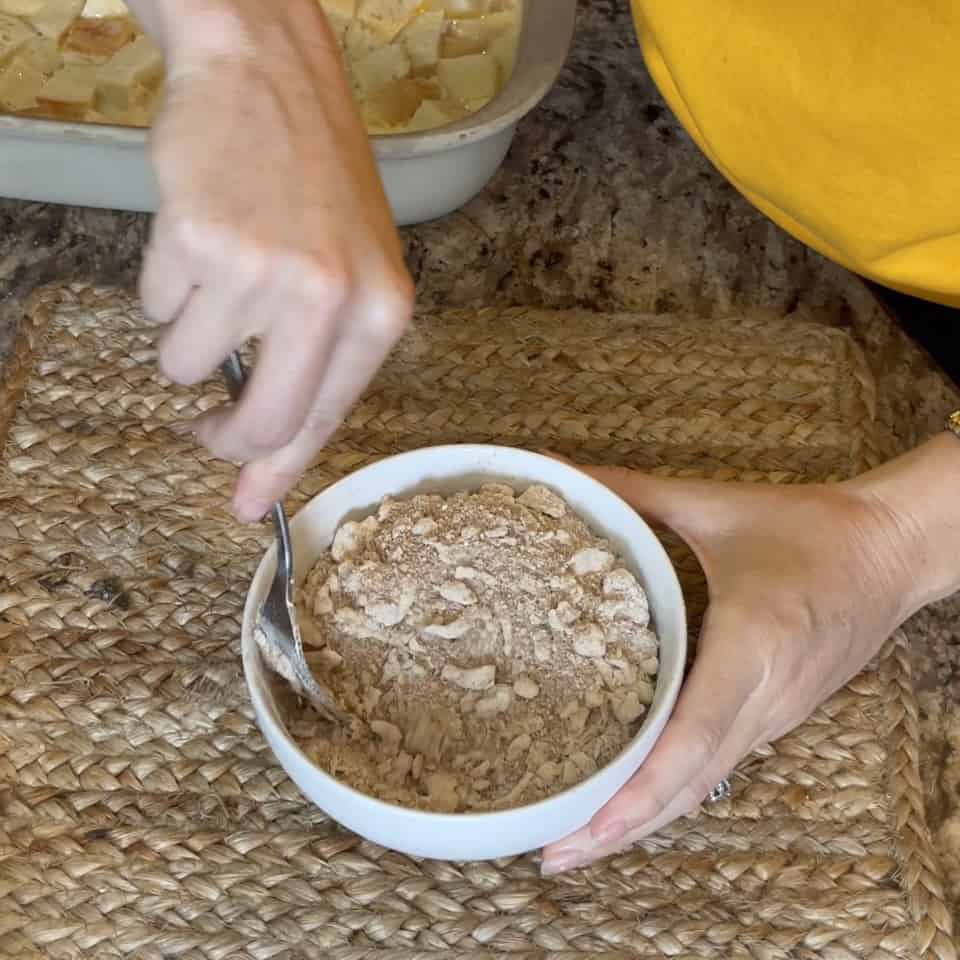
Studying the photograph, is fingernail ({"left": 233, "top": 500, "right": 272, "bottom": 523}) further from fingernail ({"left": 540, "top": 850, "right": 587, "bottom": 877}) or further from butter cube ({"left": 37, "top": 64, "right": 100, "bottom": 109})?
butter cube ({"left": 37, "top": 64, "right": 100, "bottom": 109})

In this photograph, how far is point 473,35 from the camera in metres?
0.79

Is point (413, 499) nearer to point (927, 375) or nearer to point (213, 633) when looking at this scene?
point (213, 633)

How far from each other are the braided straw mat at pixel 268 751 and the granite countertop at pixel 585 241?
0.09m

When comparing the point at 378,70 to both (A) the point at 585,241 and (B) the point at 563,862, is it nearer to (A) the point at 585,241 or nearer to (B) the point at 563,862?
(A) the point at 585,241

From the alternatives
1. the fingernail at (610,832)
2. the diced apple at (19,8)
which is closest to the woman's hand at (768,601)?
the fingernail at (610,832)

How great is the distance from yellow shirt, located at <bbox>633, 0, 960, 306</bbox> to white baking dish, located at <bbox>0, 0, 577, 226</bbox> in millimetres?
96

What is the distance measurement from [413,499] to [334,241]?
19 centimetres

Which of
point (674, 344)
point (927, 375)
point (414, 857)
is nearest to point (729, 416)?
point (674, 344)

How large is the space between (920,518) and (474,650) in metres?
0.21

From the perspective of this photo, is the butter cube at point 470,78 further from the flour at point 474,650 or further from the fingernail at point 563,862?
the fingernail at point 563,862

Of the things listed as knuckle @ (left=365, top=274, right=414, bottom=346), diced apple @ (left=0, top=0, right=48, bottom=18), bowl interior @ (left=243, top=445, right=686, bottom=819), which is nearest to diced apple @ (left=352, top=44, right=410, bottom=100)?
diced apple @ (left=0, top=0, right=48, bottom=18)

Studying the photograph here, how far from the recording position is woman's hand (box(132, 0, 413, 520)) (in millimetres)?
318

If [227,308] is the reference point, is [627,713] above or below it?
below

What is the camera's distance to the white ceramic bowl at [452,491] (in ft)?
1.34
